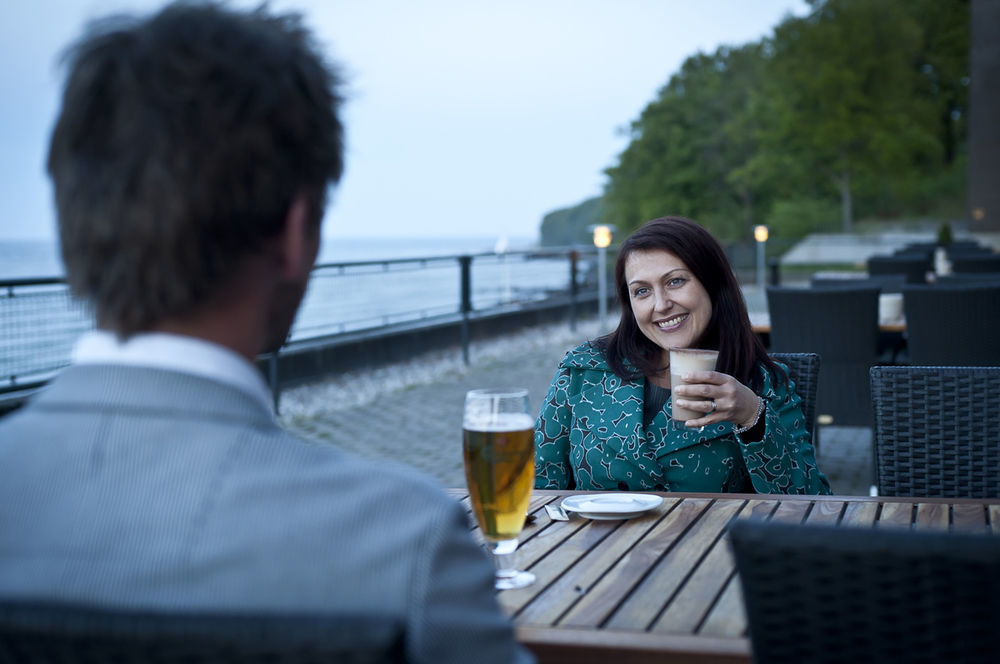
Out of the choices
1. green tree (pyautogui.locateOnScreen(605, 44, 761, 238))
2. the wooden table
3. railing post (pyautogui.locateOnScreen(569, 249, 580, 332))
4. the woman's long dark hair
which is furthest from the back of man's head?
green tree (pyautogui.locateOnScreen(605, 44, 761, 238))

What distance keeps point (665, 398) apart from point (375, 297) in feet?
24.9

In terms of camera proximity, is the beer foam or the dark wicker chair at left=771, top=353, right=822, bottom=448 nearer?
the beer foam

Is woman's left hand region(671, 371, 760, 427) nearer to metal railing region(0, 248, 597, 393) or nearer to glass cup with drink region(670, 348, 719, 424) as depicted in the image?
glass cup with drink region(670, 348, 719, 424)

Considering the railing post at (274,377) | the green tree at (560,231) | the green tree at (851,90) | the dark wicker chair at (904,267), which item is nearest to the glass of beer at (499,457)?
the railing post at (274,377)

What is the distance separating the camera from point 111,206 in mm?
811

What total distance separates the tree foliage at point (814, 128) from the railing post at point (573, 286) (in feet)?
82.5

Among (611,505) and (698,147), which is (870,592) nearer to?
(611,505)

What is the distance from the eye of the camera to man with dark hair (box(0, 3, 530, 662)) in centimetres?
76

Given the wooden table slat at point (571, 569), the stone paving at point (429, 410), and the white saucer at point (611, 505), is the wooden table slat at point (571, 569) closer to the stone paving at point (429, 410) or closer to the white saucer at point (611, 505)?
the white saucer at point (611, 505)

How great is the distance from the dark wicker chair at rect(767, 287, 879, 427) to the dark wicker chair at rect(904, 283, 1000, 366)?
246 millimetres

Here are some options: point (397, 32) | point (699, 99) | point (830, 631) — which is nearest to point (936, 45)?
point (699, 99)

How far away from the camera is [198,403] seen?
32.2 inches

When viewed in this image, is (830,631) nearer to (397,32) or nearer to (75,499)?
(75,499)

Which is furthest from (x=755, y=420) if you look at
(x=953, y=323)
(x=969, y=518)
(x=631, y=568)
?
(x=953, y=323)
